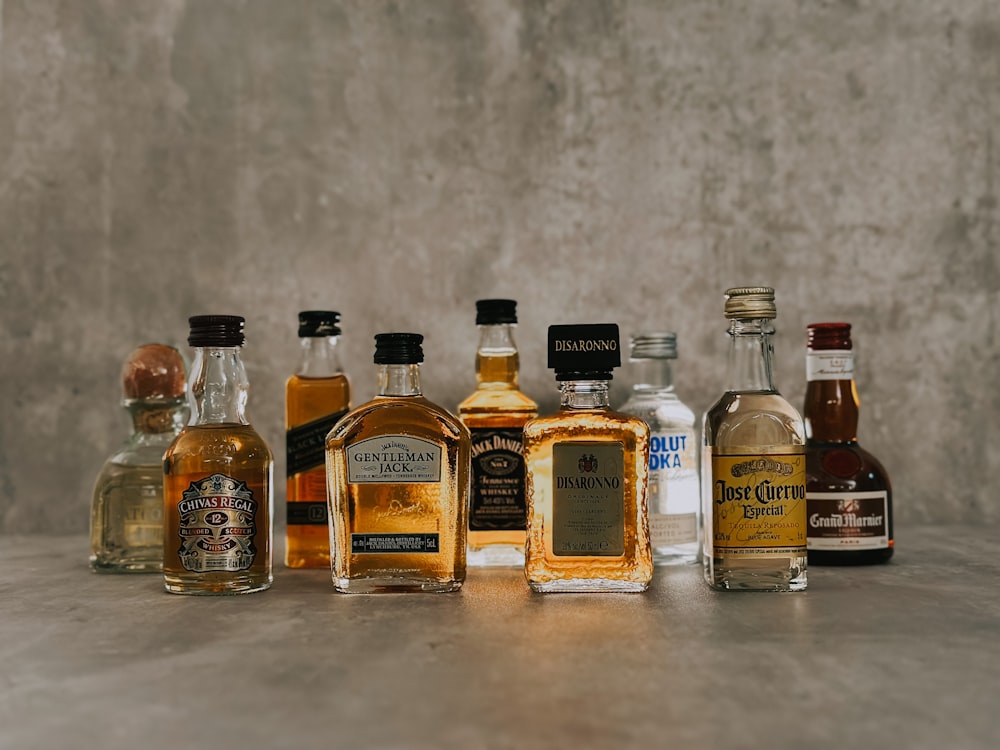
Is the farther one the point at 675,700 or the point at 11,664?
the point at 11,664

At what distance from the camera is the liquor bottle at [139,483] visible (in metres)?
1.33

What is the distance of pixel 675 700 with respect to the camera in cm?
73

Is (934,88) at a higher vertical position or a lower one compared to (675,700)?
higher

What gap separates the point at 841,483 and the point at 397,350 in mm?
629

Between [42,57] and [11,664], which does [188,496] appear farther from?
[42,57]

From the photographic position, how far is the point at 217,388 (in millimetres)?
1187

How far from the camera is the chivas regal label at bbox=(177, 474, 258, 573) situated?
1.12 m

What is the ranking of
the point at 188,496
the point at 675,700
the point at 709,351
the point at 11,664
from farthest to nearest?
the point at 709,351 → the point at 188,496 → the point at 11,664 → the point at 675,700

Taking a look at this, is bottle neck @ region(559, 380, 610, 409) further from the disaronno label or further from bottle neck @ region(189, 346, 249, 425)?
bottle neck @ region(189, 346, 249, 425)

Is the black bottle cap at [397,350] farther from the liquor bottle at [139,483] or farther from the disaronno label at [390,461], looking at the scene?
the liquor bottle at [139,483]

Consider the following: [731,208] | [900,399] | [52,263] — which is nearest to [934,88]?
[731,208]

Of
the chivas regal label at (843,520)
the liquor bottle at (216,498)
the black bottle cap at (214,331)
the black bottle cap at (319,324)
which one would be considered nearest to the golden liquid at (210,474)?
the liquor bottle at (216,498)

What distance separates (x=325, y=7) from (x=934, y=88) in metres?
1.07

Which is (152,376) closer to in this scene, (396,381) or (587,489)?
(396,381)
